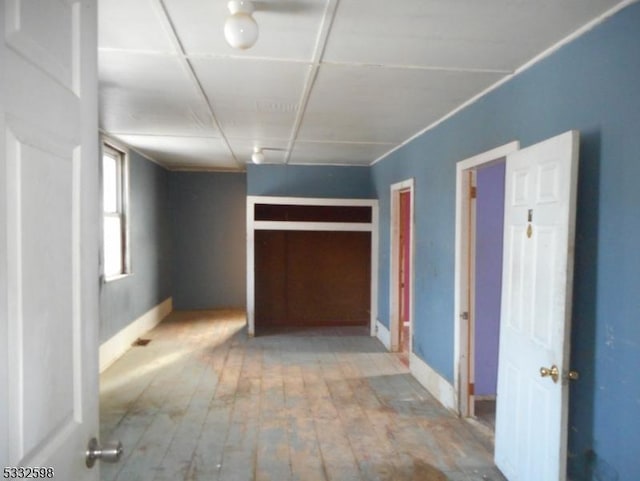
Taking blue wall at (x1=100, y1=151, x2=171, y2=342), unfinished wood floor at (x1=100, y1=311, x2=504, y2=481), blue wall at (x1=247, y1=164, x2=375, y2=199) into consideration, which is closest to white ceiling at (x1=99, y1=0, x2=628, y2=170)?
blue wall at (x1=100, y1=151, x2=171, y2=342)

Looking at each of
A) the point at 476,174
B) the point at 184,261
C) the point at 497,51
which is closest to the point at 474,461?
the point at 476,174

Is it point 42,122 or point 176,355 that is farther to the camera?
point 176,355

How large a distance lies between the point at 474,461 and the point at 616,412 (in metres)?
1.14

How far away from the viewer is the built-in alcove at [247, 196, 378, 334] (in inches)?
247

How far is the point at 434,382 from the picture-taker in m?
3.65

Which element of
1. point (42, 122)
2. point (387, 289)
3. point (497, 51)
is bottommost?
point (387, 289)

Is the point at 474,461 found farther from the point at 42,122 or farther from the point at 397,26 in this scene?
the point at 42,122

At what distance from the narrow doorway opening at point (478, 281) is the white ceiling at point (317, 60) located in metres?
0.63

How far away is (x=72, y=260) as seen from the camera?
0.99 metres

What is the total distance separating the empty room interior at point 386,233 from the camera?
3.00ft

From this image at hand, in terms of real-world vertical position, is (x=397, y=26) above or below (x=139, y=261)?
above

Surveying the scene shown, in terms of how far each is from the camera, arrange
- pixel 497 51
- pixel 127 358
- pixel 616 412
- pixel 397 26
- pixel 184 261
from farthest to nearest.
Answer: pixel 184 261 → pixel 127 358 → pixel 497 51 → pixel 397 26 → pixel 616 412

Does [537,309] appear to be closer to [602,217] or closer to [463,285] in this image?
[602,217]

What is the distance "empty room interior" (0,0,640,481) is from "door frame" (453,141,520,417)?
0.02 meters
